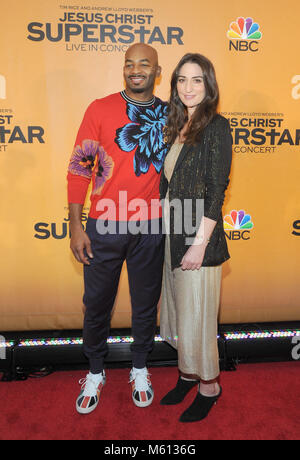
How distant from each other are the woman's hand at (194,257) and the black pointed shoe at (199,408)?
0.75 meters

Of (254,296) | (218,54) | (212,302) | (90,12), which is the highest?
(90,12)

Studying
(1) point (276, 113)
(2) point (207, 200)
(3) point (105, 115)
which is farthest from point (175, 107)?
(1) point (276, 113)

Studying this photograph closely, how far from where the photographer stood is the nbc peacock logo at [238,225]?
2.72 meters

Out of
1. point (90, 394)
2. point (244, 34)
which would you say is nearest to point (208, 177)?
point (90, 394)

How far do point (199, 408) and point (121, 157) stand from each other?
1.36 meters

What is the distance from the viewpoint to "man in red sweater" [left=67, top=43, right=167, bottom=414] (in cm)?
176

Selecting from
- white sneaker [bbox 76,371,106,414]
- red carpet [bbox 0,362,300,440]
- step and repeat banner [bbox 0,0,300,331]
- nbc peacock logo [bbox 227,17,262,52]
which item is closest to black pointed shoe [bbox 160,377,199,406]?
red carpet [bbox 0,362,300,440]

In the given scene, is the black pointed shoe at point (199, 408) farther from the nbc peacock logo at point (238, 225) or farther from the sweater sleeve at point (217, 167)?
the nbc peacock logo at point (238, 225)

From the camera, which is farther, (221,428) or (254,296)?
(254,296)

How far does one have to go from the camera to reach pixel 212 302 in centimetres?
171

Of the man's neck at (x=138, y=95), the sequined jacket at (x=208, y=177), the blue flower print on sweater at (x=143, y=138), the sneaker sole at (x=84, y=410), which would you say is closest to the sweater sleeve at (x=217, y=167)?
the sequined jacket at (x=208, y=177)

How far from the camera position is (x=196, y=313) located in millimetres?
1711
